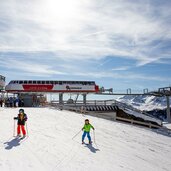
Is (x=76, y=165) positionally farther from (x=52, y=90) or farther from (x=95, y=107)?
(x=52, y=90)

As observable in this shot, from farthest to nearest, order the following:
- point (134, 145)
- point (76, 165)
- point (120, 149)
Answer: point (134, 145), point (120, 149), point (76, 165)

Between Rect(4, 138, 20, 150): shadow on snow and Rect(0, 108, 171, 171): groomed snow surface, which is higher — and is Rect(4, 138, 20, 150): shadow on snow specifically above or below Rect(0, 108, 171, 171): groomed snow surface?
above

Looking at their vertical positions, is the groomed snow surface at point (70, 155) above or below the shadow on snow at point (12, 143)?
below

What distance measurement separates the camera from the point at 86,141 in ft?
56.6

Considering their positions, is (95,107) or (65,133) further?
(95,107)

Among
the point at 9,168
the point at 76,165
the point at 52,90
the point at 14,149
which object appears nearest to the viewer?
the point at 9,168

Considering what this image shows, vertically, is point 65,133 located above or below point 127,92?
below

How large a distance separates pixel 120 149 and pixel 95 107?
28.0 m

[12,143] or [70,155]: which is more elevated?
[12,143]

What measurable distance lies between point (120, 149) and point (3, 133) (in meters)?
7.10

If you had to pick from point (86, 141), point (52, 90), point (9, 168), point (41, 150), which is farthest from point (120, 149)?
point (52, 90)

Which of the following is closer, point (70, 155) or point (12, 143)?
point (70, 155)

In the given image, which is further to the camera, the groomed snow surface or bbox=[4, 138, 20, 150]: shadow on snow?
bbox=[4, 138, 20, 150]: shadow on snow

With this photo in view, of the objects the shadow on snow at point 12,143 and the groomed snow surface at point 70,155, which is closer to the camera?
the groomed snow surface at point 70,155
